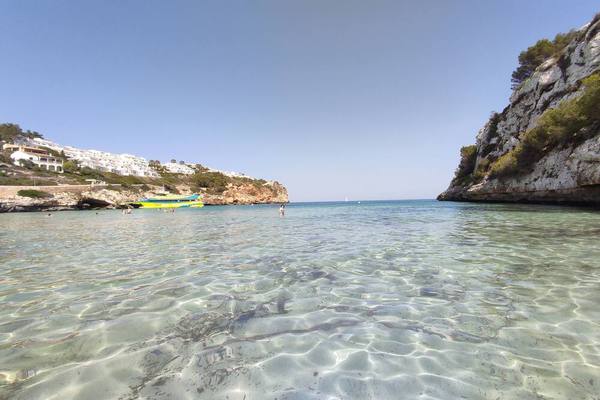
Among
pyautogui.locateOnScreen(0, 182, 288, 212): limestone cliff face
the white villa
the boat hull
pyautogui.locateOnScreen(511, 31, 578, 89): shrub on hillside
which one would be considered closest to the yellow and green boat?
the boat hull

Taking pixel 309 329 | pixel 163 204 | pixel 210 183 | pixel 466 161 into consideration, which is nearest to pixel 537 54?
pixel 466 161

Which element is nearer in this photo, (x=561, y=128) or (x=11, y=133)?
(x=561, y=128)

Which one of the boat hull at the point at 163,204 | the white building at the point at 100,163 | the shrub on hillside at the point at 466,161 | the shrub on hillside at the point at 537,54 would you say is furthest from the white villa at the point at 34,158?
the shrub on hillside at the point at 537,54

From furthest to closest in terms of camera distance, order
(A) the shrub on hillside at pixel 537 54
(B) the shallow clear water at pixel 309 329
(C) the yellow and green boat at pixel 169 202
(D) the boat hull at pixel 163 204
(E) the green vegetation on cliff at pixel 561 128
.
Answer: (C) the yellow and green boat at pixel 169 202, (D) the boat hull at pixel 163 204, (A) the shrub on hillside at pixel 537 54, (E) the green vegetation on cliff at pixel 561 128, (B) the shallow clear water at pixel 309 329

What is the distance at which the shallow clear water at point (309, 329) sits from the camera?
9.00 ft

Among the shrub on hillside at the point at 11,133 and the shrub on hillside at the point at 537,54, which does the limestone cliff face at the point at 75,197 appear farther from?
the shrub on hillside at the point at 537,54

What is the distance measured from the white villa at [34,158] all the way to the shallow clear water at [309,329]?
103m

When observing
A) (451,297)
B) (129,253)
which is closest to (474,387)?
(451,297)

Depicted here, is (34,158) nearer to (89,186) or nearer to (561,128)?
(89,186)

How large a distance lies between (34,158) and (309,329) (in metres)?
114

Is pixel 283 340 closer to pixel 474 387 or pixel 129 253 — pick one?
pixel 474 387

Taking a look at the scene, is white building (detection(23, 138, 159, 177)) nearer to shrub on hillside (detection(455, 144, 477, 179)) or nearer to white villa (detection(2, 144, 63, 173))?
white villa (detection(2, 144, 63, 173))

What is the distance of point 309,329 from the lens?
3932 millimetres

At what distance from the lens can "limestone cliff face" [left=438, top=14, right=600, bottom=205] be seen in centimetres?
2525
